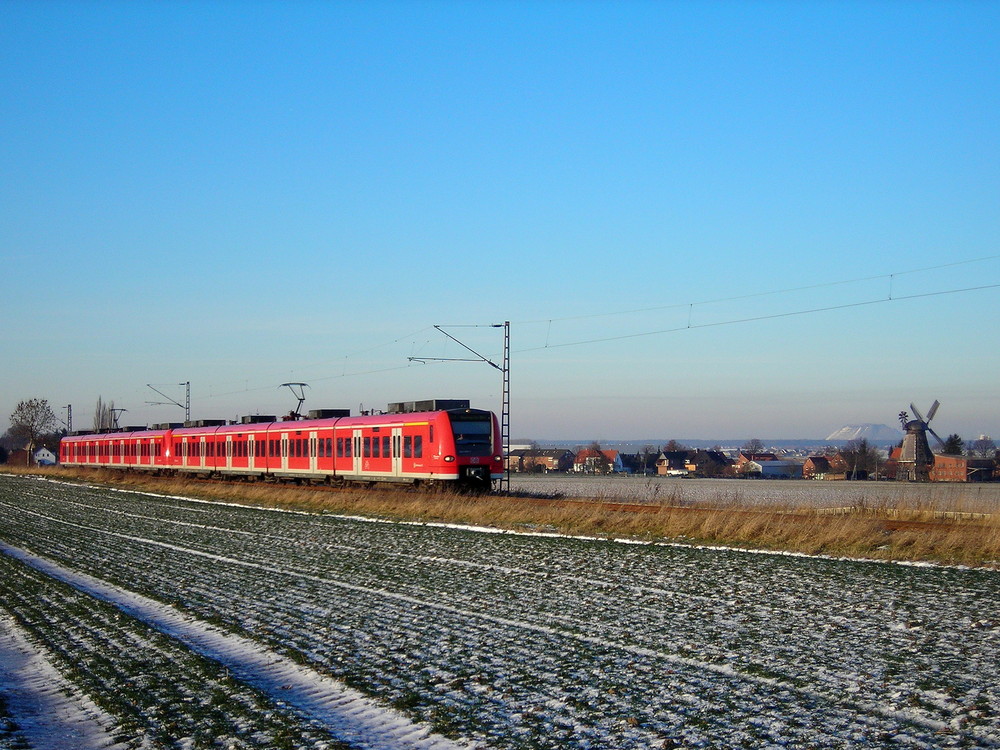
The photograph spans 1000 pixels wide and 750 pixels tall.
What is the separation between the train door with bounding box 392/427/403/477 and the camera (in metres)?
33.0

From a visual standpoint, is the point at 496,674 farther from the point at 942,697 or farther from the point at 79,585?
the point at 79,585

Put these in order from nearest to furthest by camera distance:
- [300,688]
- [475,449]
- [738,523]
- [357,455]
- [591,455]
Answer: [300,688] → [738,523] → [475,449] → [357,455] → [591,455]

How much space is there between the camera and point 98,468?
7006cm

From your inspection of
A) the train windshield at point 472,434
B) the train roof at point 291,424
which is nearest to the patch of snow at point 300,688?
the train windshield at point 472,434

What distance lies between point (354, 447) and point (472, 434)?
22.1 ft

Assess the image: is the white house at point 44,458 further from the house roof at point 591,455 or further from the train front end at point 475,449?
the train front end at point 475,449

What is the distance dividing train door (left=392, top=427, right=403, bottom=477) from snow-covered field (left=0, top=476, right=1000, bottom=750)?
1543 centimetres

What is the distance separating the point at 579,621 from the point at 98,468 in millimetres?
66006

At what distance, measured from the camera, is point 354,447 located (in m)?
36.1

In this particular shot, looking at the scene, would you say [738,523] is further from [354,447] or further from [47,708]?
[354,447]

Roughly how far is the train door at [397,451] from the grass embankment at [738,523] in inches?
108

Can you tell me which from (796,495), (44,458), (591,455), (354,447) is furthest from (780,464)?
(354,447)

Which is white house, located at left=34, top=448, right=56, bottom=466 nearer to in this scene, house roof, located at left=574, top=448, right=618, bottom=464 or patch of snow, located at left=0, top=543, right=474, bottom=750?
house roof, located at left=574, top=448, right=618, bottom=464

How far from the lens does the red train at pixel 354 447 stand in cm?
3089
